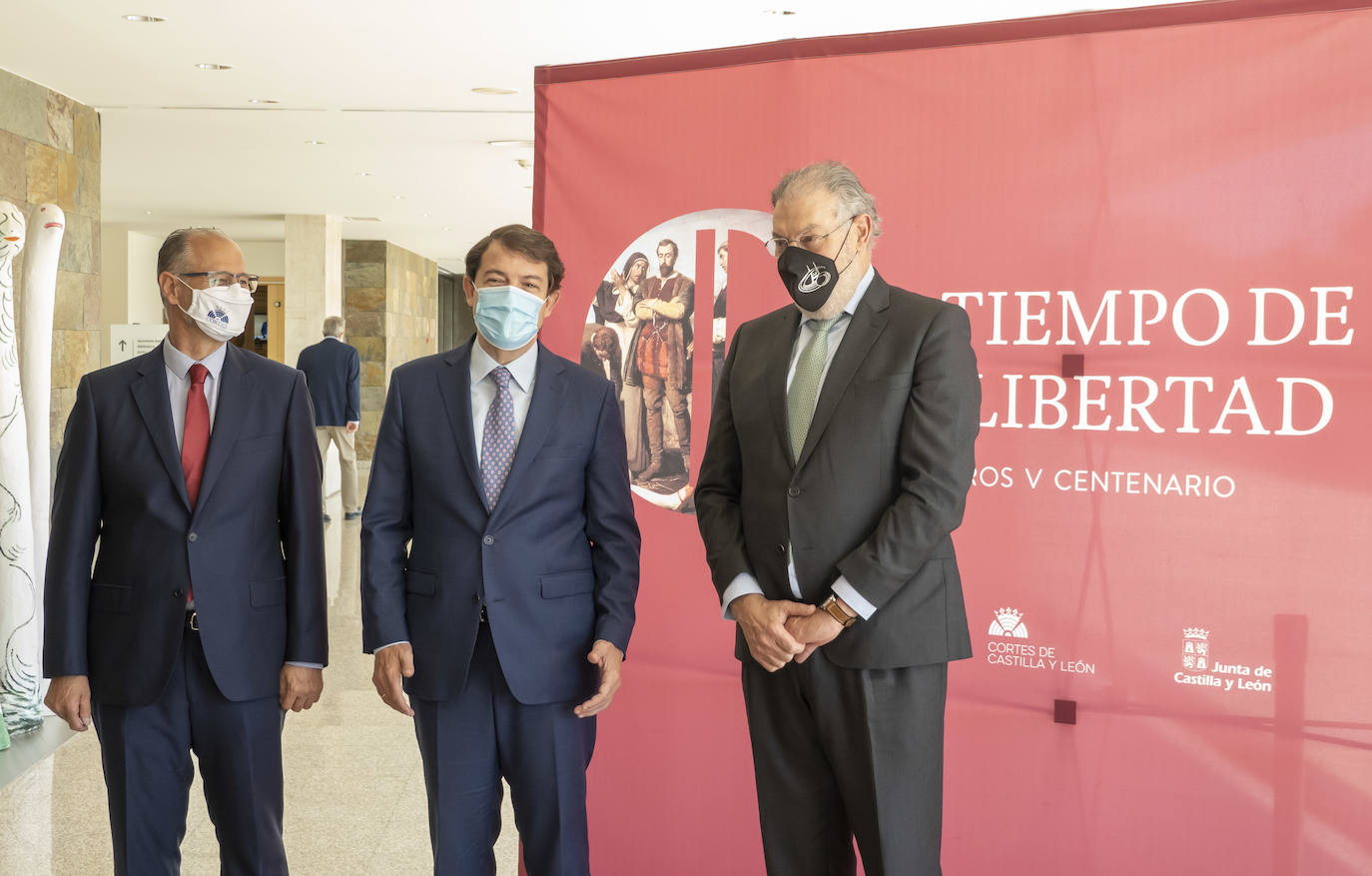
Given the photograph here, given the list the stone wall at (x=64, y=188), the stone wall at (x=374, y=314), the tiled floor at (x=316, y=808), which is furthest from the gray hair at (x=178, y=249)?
the stone wall at (x=374, y=314)

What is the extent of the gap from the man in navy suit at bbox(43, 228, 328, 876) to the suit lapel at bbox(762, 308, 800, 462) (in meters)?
0.98

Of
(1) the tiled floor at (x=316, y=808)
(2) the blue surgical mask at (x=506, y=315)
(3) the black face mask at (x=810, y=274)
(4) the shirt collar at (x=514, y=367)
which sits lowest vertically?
(1) the tiled floor at (x=316, y=808)

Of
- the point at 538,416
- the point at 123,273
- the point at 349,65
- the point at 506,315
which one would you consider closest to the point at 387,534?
the point at 538,416

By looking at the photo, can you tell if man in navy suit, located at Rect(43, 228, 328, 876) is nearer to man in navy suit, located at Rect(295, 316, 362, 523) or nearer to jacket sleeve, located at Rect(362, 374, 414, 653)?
jacket sleeve, located at Rect(362, 374, 414, 653)

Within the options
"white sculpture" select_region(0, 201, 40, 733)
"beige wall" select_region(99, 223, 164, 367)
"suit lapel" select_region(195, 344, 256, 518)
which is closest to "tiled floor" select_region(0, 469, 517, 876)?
"white sculpture" select_region(0, 201, 40, 733)

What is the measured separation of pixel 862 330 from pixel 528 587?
31.2 inches

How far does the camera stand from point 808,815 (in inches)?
84.1

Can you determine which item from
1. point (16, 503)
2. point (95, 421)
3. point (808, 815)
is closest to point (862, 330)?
point (808, 815)

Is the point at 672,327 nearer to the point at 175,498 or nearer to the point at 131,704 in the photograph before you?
the point at 175,498

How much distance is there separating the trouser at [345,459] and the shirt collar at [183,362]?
28.8 ft

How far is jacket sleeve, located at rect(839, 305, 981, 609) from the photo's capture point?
1913mm

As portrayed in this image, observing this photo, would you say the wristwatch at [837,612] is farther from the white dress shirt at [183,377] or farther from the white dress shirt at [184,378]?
the white dress shirt at [183,377]

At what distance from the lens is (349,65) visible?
7086mm

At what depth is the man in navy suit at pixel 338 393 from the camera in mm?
10758
